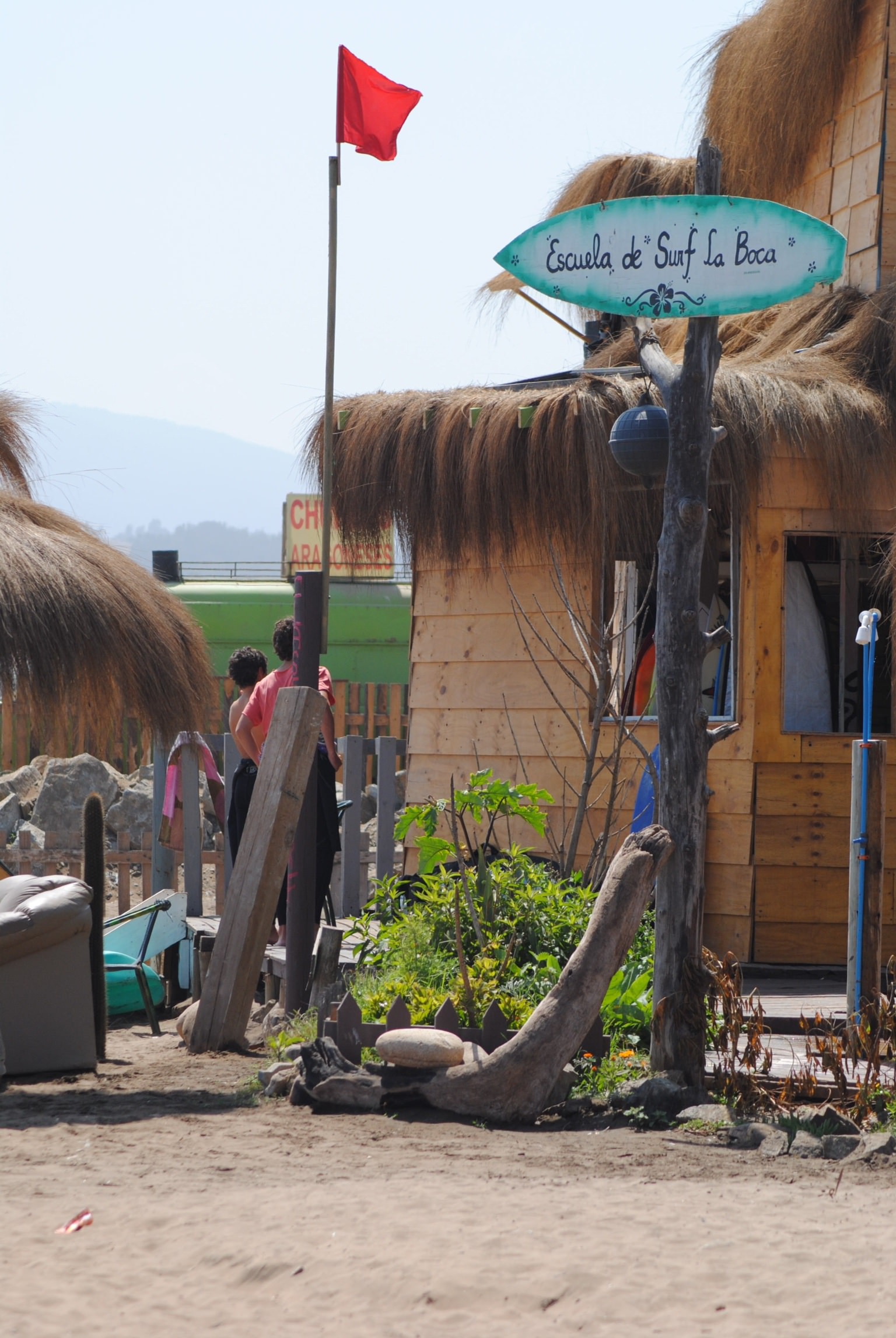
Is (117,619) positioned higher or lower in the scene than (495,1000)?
higher

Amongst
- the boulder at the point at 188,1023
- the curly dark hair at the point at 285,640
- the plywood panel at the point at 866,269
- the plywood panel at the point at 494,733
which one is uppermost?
the plywood panel at the point at 866,269

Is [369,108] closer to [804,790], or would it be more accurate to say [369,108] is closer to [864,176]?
[864,176]

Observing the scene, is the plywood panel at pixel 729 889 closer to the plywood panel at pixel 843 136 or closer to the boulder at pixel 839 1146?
the boulder at pixel 839 1146

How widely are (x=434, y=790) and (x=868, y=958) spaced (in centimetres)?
365

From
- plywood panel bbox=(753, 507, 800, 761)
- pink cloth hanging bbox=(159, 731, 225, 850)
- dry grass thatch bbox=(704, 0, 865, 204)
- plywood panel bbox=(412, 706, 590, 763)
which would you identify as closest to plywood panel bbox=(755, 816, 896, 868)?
plywood panel bbox=(753, 507, 800, 761)

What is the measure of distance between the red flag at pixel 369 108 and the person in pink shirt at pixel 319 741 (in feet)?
7.66

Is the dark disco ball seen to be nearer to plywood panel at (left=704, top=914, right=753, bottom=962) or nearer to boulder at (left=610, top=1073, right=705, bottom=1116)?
boulder at (left=610, top=1073, right=705, bottom=1116)

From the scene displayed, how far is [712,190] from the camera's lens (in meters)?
5.40

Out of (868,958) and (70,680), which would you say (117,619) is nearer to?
(70,680)

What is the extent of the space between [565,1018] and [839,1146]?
3.29ft

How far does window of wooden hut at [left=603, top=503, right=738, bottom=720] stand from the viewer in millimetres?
7742

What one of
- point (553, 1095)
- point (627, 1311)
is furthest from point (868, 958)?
point (627, 1311)

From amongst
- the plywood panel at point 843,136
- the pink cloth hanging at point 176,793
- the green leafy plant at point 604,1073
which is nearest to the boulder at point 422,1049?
the green leafy plant at point 604,1073

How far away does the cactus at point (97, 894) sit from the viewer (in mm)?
6703
